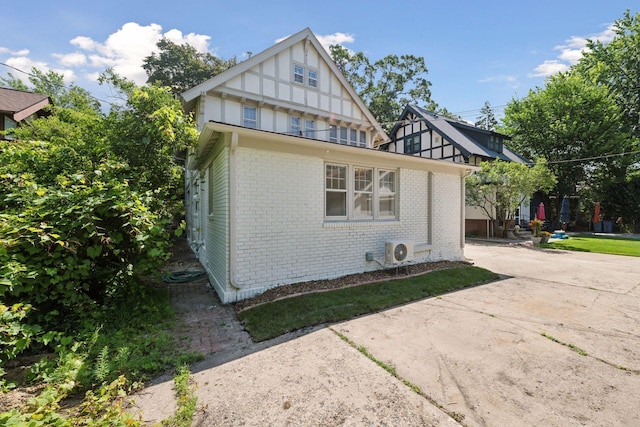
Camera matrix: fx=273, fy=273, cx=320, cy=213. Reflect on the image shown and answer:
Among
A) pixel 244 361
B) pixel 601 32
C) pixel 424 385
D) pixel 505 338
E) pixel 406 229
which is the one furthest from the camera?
pixel 601 32

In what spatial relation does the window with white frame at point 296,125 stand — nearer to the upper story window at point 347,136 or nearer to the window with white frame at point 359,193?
the upper story window at point 347,136

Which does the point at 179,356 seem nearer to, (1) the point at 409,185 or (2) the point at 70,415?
(2) the point at 70,415

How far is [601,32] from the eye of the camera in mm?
23859

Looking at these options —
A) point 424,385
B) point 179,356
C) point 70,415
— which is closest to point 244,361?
point 179,356

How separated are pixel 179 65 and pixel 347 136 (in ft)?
67.9

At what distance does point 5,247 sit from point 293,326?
3.40 meters

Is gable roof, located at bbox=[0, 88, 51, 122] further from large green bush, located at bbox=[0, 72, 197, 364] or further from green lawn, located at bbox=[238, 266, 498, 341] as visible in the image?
green lawn, located at bbox=[238, 266, 498, 341]

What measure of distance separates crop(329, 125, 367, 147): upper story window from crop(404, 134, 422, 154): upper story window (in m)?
6.99

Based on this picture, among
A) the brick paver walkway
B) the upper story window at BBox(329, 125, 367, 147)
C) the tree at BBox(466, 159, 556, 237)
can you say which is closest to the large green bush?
the brick paver walkway

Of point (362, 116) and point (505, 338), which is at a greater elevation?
point (362, 116)

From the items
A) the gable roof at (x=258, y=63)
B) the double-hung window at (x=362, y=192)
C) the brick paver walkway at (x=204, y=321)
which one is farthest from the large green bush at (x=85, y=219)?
the gable roof at (x=258, y=63)

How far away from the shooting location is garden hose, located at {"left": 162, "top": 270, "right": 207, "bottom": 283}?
6414mm

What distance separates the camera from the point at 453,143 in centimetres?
1719

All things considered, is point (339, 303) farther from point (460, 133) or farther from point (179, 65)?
point (179, 65)
